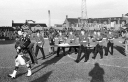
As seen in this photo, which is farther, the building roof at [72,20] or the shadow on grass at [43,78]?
the building roof at [72,20]

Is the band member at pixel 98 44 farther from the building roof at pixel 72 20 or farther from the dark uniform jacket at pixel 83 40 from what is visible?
the building roof at pixel 72 20

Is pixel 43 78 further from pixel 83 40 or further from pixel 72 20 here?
pixel 72 20

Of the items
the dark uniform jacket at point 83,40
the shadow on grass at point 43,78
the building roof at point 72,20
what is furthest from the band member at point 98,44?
the building roof at point 72,20

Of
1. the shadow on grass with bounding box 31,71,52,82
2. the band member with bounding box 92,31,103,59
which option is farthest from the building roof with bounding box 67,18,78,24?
the shadow on grass with bounding box 31,71,52,82

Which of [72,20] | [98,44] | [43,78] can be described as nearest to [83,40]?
[98,44]

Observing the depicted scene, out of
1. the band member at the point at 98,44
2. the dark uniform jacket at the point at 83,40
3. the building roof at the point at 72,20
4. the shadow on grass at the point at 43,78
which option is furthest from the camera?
the building roof at the point at 72,20

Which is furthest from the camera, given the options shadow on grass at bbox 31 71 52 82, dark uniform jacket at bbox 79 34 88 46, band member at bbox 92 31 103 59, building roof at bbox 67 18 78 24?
building roof at bbox 67 18 78 24

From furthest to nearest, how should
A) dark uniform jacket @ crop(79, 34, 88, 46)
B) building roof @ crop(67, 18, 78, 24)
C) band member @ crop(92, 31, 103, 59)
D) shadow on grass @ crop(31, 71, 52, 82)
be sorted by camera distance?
building roof @ crop(67, 18, 78, 24), band member @ crop(92, 31, 103, 59), dark uniform jacket @ crop(79, 34, 88, 46), shadow on grass @ crop(31, 71, 52, 82)

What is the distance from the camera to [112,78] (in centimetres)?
568

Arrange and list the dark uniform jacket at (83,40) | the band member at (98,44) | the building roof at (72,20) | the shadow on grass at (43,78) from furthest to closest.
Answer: the building roof at (72,20), the band member at (98,44), the dark uniform jacket at (83,40), the shadow on grass at (43,78)

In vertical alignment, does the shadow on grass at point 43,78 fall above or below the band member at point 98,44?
below

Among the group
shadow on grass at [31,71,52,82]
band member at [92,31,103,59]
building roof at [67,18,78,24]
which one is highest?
building roof at [67,18,78,24]

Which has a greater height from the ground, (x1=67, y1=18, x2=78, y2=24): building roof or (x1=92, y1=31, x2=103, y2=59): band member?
(x1=67, y1=18, x2=78, y2=24): building roof

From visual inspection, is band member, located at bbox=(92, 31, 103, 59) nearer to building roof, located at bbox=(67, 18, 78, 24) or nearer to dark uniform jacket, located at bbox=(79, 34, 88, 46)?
dark uniform jacket, located at bbox=(79, 34, 88, 46)
